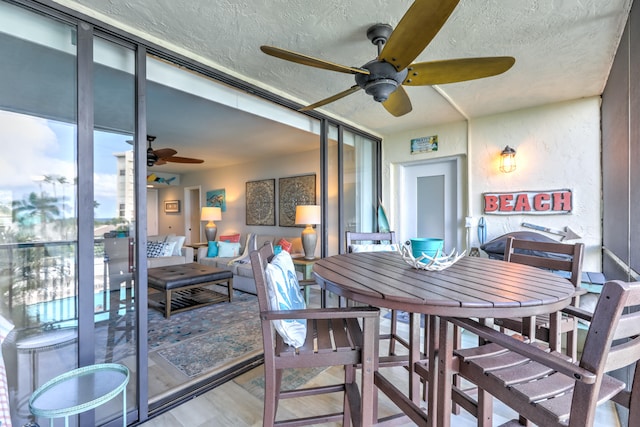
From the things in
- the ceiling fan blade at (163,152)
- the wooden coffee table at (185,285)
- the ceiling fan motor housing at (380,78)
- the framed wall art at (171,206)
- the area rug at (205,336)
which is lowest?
the area rug at (205,336)

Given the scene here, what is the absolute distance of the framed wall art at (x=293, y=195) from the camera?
4836mm

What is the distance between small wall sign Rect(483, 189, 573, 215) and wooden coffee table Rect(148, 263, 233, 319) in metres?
3.35

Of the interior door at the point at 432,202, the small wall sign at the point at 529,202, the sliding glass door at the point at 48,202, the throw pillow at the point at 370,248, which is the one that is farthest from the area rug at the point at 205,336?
the small wall sign at the point at 529,202

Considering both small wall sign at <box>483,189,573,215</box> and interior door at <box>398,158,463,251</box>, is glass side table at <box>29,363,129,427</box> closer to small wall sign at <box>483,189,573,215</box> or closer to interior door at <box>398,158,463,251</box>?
interior door at <box>398,158,463,251</box>

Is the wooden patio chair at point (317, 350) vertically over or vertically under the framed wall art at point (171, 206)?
under

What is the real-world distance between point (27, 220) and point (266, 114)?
1876mm

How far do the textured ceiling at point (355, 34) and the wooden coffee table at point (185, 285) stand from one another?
2409mm

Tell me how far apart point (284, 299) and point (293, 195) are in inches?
150

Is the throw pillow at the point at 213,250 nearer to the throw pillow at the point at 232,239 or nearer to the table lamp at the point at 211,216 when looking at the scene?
the throw pillow at the point at 232,239

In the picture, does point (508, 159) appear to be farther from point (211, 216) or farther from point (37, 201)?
point (211, 216)

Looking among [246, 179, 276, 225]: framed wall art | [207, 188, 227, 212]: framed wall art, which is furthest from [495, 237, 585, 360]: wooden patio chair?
[207, 188, 227, 212]: framed wall art

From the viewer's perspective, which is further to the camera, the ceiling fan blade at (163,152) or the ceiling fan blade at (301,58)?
the ceiling fan blade at (163,152)

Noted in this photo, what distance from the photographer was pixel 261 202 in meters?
5.58

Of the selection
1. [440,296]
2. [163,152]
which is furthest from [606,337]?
[163,152]
